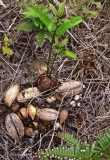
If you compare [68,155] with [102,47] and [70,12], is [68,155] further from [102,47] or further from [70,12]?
[70,12]

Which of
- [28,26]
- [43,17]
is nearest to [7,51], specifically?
[28,26]

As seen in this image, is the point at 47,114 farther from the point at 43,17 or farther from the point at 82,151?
the point at 43,17

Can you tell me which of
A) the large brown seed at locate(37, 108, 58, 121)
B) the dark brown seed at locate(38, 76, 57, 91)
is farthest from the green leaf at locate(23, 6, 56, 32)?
the large brown seed at locate(37, 108, 58, 121)

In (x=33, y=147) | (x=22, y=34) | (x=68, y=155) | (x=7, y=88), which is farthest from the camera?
(x=22, y=34)

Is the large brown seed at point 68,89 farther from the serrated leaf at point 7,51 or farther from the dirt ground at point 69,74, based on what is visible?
the serrated leaf at point 7,51

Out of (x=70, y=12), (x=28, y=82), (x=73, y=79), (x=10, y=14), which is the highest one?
(x=10, y=14)

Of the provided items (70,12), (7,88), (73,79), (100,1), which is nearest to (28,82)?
(7,88)

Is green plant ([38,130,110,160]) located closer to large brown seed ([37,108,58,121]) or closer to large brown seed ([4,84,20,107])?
large brown seed ([37,108,58,121])
